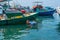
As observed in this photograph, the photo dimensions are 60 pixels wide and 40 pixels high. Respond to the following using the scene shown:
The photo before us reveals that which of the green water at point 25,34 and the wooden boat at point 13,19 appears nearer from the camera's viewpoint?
the green water at point 25,34

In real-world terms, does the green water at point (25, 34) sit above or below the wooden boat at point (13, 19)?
below

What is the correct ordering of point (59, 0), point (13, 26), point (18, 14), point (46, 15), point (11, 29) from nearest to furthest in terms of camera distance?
point (11, 29) → point (13, 26) → point (18, 14) → point (46, 15) → point (59, 0)

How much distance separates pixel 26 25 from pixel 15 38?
28.9ft

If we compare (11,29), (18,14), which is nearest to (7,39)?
(11,29)

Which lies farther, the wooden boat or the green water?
the wooden boat

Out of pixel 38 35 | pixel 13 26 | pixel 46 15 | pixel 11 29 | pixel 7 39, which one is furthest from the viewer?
pixel 46 15

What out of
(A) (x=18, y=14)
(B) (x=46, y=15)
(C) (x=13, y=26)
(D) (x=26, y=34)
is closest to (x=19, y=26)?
(C) (x=13, y=26)

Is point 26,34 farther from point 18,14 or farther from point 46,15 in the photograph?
point 46,15

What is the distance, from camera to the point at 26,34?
89.1 feet

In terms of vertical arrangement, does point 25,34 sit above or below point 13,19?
below

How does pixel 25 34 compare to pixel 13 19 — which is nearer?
pixel 25 34

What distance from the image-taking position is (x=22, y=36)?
2620 centimetres

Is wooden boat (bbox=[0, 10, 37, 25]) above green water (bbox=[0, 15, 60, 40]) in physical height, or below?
above

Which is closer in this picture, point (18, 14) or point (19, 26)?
point (19, 26)
